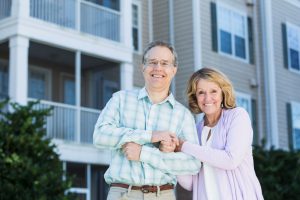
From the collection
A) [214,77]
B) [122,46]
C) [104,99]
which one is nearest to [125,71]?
[122,46]

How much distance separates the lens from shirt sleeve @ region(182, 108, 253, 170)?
14.0 ft

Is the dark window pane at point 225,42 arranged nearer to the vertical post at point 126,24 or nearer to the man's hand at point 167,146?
the vertical post at point 126,24

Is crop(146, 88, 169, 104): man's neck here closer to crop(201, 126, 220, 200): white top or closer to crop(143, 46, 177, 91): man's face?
crop(143, 46, 177, 91): man's face

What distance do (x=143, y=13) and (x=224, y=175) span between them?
16208 millimetres

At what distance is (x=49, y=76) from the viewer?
1848 centimetres

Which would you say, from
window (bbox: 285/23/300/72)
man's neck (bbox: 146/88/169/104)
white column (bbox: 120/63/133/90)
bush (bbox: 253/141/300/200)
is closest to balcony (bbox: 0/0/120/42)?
white column (bbox: 120/63/133/90)

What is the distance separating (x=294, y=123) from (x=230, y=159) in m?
18.3

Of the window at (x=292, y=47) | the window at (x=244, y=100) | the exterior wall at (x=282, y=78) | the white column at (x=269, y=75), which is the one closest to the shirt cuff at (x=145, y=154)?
the window at (x=244, y=100)

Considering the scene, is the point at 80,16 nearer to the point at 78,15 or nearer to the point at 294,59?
the point at 78,15

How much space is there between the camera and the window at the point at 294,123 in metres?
21.7

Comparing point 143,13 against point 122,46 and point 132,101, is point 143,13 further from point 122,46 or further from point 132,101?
point 132,101

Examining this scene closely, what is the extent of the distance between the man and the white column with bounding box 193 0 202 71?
46.6 ft

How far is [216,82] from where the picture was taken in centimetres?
446

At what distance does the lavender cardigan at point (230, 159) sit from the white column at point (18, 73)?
10.1 m
